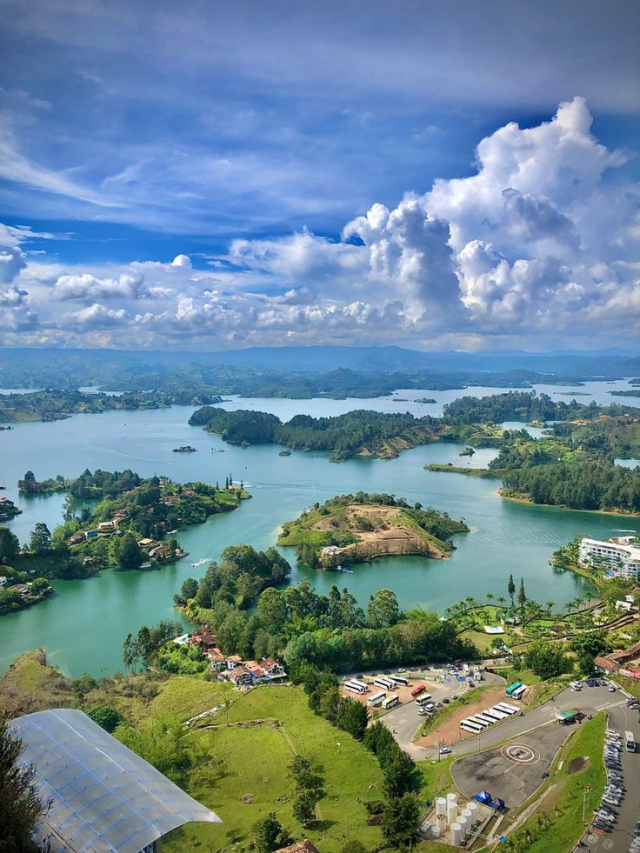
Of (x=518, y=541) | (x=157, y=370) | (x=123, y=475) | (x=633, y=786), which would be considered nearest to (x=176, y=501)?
(x=123, y=475)

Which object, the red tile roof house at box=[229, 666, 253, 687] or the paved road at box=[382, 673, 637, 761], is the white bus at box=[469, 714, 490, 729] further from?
the red tile roof house at box=[229, 666, 253, 687]

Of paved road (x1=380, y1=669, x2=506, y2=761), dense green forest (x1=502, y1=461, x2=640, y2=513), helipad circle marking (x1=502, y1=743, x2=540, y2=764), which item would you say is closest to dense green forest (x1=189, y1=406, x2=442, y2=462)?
dense green forest (x1=502, y1=461, x2=640, y2=513)

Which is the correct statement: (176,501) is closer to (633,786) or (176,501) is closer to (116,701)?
(116,701)

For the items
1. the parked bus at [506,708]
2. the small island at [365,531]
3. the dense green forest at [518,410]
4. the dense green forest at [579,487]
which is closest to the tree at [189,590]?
the small island at [365,531]

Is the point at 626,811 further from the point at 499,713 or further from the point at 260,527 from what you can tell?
the point at 260,527

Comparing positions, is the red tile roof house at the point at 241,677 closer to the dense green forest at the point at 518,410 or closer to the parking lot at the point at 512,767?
the parking lot at the point at 512,767

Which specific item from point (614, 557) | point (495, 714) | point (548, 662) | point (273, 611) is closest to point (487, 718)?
point (495, 714)

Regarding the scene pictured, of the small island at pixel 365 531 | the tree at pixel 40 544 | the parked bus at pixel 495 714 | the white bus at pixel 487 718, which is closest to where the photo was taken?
the white bus at pixel 487 718
